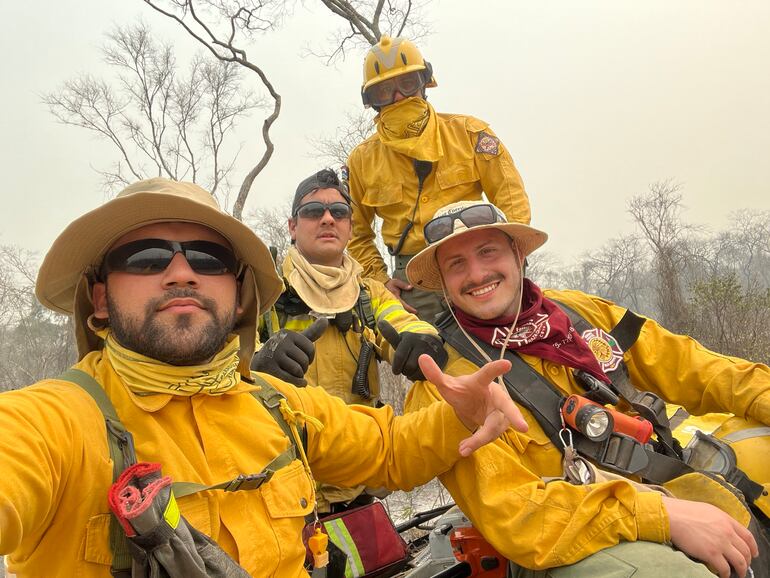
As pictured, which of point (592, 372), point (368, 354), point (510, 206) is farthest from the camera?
point (510, 206)

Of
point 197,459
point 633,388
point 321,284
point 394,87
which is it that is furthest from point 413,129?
point 197,459

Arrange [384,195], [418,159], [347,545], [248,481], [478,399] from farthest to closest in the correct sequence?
[384,195], [418,159], [347,545], [478,399], [248,481]

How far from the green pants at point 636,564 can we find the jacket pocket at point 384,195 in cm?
312

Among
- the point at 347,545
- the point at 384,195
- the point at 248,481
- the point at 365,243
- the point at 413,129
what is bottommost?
the point at 347,545

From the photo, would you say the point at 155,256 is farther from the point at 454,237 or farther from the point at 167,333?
the point at 454,237

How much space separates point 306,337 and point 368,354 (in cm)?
69

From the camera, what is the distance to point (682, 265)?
1355cm

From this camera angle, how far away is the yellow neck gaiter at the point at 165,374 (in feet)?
5.40

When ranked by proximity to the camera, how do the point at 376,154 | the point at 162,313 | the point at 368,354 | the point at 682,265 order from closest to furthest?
the point at 162,313, the point at 368,354, the point at 376,154, the point at 682,265

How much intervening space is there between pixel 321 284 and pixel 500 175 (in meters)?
1.82

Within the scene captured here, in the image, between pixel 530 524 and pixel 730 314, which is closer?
pixel 530 524

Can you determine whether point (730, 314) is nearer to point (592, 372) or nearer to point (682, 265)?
point (682, 265)

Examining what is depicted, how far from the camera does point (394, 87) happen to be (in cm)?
425

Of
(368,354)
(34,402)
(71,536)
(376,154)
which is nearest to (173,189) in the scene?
(34,402)
